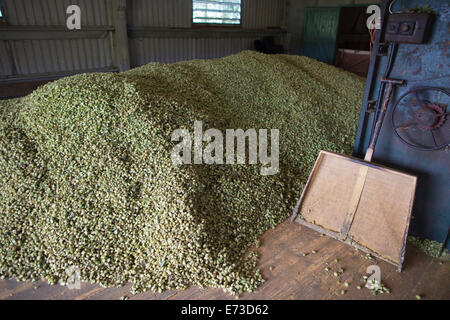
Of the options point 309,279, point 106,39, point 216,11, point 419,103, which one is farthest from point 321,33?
point 309,279

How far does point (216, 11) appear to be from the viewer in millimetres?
11570

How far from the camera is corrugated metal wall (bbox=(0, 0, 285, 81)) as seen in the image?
7.75 metres

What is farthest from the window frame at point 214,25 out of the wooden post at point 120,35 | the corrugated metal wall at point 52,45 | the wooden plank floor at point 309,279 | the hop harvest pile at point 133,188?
the wooden plank floor at point 309,279

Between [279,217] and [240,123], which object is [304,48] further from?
[279,217]

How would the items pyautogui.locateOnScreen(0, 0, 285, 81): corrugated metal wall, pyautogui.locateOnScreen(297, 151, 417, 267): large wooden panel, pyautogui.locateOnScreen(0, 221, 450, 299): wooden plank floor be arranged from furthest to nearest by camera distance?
pyautogui.locateOnScreen(0, 0, 285, 81): corrugated metal wall, pyautogui.locateOnScreen(297, 151, 417, 267): large wooden panel, pyautogui.locateOnScreen(0, 221, 450, 299): wooden plank floor

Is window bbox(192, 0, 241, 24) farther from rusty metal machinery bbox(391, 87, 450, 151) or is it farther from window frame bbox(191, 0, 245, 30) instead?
rusty metal machinery bbox(391, 87, 450, 151)

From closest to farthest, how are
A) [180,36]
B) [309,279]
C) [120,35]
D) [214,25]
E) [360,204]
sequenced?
1. [309,279]
2. [360,204]
3. [120,35]
4. [180,36]
5. [214,25]

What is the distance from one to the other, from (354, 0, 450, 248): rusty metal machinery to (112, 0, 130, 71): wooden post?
7893 millimetres

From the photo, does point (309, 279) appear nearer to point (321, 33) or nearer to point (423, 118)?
point (423, 118)

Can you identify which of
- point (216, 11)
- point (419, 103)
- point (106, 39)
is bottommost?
point (419, 103)

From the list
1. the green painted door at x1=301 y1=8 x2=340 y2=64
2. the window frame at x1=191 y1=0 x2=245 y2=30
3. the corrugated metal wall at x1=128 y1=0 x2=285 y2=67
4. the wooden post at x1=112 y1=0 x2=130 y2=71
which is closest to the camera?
the wooden post at x1=112 y1=0 x2=130 y2=71

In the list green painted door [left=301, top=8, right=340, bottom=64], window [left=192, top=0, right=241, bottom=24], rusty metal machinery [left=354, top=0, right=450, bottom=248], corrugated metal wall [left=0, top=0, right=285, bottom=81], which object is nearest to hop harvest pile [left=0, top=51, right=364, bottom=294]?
rusty metal machinery [left=354, top=0, right=450, bottom=248]

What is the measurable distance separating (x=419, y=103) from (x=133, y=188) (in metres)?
3.04

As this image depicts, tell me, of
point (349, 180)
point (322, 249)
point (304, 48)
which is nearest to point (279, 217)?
point (322, 249)
